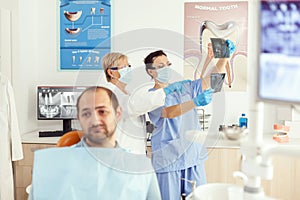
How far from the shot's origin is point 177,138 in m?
1.92

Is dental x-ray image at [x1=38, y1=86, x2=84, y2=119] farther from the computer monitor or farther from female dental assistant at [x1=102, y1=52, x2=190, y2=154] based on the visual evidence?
female dental assistant at [x1=102, y1=52, x2=190, y2=154]

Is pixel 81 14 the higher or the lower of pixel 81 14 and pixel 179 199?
the higher

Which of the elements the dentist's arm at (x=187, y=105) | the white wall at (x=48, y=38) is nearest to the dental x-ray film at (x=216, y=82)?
the dentist's arm at (x=187, y=105)

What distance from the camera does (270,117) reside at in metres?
3.15

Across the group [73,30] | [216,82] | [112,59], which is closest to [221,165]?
[216,82]

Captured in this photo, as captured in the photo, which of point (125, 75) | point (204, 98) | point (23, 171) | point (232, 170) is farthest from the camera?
point (23, 171)

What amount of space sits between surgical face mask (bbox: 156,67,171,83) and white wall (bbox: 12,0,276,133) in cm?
142

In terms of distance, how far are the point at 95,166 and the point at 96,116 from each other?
168mm

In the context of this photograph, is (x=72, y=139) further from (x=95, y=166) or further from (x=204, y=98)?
(x=204, y=98)

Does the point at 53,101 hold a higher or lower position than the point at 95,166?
higher

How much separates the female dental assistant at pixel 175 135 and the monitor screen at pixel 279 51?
77cm

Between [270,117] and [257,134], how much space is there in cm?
237

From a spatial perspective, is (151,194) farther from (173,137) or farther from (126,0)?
(126,0)

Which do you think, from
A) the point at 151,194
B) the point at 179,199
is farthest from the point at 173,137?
the point at 151,194
